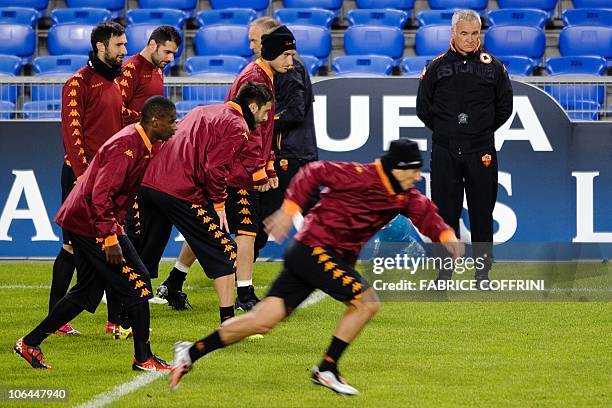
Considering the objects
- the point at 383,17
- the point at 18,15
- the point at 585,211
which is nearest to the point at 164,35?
the point at 585,211

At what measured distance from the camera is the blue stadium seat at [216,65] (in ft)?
46.1

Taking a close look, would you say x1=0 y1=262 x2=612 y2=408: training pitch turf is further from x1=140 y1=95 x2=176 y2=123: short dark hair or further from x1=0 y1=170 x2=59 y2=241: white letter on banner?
x1=0 y1=170 x2=59 y2=241: white letter on banner

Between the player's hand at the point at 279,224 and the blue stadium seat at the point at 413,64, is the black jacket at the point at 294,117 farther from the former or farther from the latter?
the blue stadium seat at the point at 413,64

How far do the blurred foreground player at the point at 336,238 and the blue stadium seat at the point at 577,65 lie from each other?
315 inches

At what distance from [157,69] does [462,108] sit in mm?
2540

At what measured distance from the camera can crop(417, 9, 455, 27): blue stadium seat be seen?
14.8 meters

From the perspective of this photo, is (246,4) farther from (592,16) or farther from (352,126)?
(352,126)

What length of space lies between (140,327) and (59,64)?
7992 millimetres

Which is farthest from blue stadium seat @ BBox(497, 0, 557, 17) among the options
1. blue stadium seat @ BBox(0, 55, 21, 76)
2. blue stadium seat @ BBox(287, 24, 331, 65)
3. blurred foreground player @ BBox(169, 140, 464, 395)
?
blurred foreground player @ BBox(169, 140, 464, 395)

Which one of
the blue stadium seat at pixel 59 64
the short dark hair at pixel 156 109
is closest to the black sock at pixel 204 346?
the short dark hair at pixel 156 109

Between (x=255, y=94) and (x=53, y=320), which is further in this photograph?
(x=255, y=94)

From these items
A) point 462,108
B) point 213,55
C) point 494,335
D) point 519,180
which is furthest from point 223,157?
point 213,55

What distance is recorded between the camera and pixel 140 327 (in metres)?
6.95

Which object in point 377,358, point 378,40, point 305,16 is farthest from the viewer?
point 305,16
